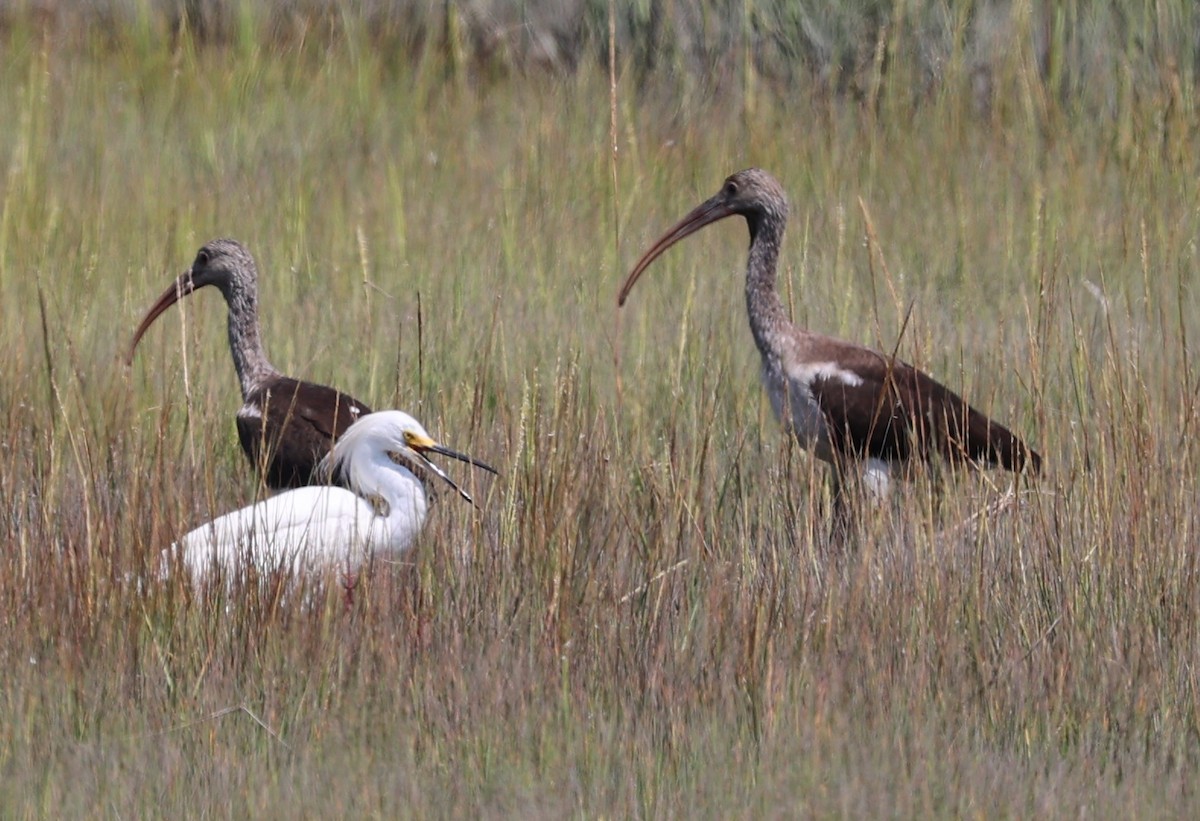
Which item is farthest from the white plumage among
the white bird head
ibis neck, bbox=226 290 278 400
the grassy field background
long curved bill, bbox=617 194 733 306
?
long curved bill, bbox=617 194 733 306

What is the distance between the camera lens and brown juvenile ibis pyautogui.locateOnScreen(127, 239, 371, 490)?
5824mm

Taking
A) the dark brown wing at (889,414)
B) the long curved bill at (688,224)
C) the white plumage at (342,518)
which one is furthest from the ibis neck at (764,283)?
the white plumage at (342,518)

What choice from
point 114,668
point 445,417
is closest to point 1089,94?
point 445,417

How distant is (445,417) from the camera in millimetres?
5930

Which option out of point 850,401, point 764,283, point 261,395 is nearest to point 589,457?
point 850,401

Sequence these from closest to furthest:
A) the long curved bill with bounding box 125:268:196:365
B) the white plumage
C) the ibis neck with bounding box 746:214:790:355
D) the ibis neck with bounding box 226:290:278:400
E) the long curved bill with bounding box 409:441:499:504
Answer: the white plumage → the long curved bill with bounding box 409:441:499:504 → the ibis neck with bounding box 746:214:790:355 → the ibis neck with bounding box 226:290:278:400 → the long curved bill with bounding box 125:268:196:365

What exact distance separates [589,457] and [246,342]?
205 cm

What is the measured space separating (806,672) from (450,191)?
16.7 ft

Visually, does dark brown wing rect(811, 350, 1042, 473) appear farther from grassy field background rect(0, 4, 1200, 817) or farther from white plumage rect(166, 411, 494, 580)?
white plumage rect(166, 411, 494, 580)

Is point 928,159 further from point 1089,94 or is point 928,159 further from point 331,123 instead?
point 331,123

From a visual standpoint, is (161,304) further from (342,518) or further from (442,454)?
(342,518)

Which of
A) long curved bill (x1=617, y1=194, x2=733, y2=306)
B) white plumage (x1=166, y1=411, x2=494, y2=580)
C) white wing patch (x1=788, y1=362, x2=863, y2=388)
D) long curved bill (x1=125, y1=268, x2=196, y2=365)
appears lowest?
white plumage (x1=166, y1=411, x2=494, y2=580)

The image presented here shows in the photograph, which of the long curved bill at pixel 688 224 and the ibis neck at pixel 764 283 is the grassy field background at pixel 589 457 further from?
the long curved bill at pixel 688 224

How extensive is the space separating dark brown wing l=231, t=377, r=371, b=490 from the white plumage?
0.18 m
